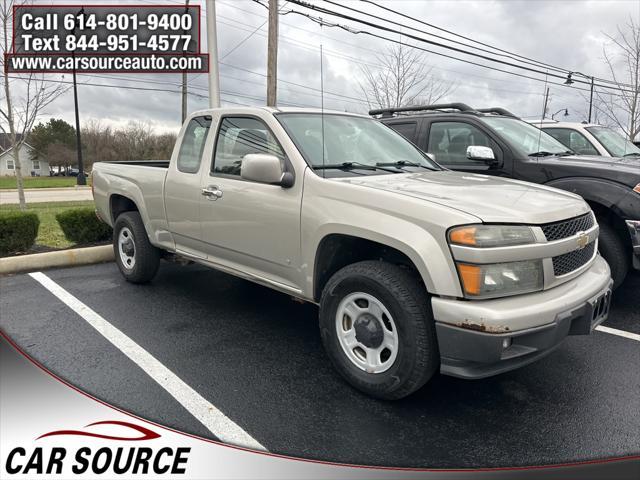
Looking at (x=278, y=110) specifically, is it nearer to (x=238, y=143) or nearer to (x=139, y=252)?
(x=238, y=143)

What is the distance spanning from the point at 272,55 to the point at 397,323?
33.9 feet

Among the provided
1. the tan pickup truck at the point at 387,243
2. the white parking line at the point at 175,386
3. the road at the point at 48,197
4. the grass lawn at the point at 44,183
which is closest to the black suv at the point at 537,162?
the tan pickup truck at the point at 387,243

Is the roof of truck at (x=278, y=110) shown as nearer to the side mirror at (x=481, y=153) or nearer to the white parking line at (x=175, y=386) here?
the side mirror at (x=481, y=153)

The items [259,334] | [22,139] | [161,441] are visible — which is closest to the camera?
[161,441]

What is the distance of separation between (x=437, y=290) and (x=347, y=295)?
65cm

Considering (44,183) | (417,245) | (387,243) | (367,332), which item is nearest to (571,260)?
(417,245)

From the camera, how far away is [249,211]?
12.3ft

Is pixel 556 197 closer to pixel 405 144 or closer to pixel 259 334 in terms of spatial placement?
pixel 405 144

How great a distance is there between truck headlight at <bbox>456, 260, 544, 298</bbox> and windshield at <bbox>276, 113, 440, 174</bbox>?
1.33 metres

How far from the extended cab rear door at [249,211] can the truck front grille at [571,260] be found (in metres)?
1.66

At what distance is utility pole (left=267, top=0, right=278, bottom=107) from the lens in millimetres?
11508

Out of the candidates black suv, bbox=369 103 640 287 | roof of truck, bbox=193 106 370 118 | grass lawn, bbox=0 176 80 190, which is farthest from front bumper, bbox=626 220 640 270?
grass lawn, bbox=0 176 80 190

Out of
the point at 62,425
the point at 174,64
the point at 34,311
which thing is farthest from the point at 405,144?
the point at 174,64

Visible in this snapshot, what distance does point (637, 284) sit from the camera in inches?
226
